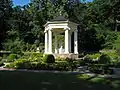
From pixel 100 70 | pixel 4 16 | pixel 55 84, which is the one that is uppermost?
pixel 4 16

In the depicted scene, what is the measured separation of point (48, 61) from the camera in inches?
1138

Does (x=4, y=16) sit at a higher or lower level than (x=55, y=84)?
higher

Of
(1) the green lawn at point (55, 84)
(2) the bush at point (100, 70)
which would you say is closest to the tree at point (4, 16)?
(2) the bush at point (100, 70)

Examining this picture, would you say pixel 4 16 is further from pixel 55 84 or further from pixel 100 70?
pixel 55 84

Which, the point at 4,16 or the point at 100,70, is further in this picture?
the point at 4,16

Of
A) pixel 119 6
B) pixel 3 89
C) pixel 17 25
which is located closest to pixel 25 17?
pixel 17 25

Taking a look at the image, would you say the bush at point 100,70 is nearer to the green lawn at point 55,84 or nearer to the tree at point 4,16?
the green lawn at point 55,84

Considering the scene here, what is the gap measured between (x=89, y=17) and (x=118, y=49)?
1609cm

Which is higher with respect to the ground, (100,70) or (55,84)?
(100,70)

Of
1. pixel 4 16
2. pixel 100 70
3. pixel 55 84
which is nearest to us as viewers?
pixel 55 84

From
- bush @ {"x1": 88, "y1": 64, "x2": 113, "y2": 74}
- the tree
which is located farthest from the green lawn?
the tree

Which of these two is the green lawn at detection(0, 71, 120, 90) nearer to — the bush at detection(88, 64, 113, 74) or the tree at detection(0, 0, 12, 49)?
the bush at detection(88, 64, 113, 74)

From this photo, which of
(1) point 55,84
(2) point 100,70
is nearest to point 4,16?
(2) point 100,70

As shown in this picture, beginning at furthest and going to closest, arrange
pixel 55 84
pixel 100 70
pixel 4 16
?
pixel 4 16, pixel 100 70, pixel 55 84
